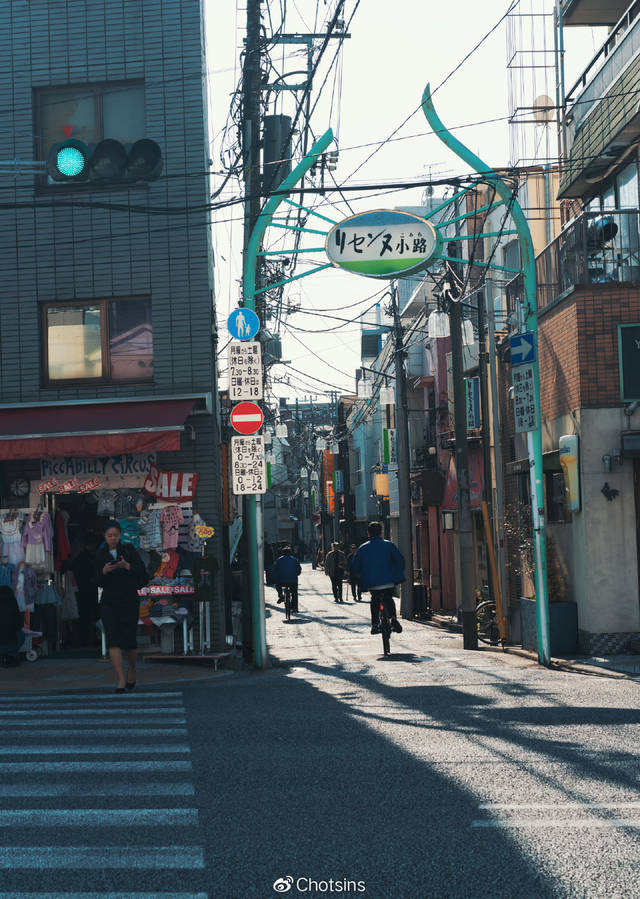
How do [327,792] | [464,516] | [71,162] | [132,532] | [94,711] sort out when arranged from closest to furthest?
[327,792] → [94,711] → [71,162] → [132,532] → [464,516]

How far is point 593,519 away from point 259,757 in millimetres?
8962

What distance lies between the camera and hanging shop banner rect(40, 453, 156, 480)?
16828 mm

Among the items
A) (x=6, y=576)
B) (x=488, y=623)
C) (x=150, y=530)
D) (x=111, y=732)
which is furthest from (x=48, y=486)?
(x=488, y=623)

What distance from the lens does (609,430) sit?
15789 mm

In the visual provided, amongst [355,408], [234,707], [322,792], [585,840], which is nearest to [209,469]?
[234,707]

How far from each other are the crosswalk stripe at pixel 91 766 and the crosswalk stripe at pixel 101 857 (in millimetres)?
1978

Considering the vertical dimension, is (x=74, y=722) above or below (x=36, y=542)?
below

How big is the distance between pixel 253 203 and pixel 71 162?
4029mm

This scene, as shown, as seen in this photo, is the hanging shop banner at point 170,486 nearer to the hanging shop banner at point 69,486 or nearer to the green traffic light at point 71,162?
the hanging shop banner at point 69,486

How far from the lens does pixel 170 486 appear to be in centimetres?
1677

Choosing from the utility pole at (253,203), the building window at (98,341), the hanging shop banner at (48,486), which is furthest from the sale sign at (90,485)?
the utility pole at (253,203)

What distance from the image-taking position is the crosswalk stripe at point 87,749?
8.41 metres

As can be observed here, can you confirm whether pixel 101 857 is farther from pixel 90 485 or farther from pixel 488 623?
pixel 488 623

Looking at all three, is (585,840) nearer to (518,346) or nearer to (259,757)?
(259,757)
